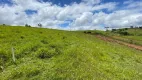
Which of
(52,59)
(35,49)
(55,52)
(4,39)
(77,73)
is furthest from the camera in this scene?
(4,39)

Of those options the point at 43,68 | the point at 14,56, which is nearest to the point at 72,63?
the point at 43,68

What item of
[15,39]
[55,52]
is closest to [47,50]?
[55,52]

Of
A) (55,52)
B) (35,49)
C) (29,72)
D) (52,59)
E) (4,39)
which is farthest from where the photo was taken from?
(4,39)

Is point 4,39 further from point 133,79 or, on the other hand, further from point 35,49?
Answer: point 133,79

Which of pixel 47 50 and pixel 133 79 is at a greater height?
pixel 47 50

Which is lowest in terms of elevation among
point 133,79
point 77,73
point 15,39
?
point 133,79

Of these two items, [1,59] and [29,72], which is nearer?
[29,72]

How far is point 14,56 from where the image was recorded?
19016 millimetres

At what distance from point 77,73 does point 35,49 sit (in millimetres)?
8331

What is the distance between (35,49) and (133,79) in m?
10.0

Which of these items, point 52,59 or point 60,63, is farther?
point 52,59

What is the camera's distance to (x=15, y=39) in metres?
24.8

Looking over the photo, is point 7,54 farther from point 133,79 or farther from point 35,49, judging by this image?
point 133,79

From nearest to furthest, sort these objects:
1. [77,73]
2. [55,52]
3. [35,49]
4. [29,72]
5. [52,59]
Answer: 1. [77,73]
2. [29,72]
3. [52,59]
4. [55,52]
5. [35,49]
